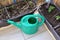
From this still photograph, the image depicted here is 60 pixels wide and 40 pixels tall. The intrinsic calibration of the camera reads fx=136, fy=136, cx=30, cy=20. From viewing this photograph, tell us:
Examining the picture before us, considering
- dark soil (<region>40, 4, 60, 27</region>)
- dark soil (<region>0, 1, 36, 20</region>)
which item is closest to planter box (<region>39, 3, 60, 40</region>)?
dark soil (<region>40, 4, 60, 27</region>)

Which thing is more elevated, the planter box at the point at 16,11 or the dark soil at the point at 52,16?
the planter box at the point at 16,11

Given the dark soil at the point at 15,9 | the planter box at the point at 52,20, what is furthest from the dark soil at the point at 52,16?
the dark soil at the point at 15,9

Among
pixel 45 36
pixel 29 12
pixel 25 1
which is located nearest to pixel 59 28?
pixel 45 36

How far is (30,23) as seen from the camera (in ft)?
3.92

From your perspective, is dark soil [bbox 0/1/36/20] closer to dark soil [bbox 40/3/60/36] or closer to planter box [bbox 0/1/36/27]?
planter box [bbox 0/1/36/27]

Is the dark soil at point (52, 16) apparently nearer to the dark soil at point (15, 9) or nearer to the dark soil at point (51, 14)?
the dark soil at point (51, 14)

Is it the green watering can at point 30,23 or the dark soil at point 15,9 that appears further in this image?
the dark soil at point 15,9

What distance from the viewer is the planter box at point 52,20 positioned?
3.83 ft

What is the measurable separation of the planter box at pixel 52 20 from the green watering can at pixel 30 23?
0.23 feet

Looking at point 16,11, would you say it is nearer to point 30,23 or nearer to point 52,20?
point 30,23

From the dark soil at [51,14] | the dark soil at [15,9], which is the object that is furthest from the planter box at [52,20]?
the dark soil at [15,9]

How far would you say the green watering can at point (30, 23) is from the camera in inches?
45.6

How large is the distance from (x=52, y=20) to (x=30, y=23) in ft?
0.69

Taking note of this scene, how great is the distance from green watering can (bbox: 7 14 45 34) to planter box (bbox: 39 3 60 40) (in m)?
0.07
